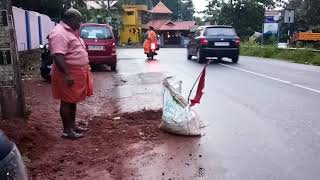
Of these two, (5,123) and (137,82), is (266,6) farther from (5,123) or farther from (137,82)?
(5,123)

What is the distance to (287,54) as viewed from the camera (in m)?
25.1

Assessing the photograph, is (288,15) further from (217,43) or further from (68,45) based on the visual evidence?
(68,45)

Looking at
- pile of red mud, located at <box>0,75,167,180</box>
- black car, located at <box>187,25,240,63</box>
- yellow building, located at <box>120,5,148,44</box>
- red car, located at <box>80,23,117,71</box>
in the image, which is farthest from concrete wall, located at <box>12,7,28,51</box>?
yellow building, located at <box>120,5,148,44</box>

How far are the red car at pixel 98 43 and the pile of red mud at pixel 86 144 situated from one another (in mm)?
8065

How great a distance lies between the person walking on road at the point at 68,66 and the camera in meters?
6.07

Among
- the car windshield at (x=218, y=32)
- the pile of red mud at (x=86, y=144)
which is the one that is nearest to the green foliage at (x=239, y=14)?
the car windshield at (x=218, y=32)

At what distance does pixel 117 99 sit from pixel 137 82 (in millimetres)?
3304

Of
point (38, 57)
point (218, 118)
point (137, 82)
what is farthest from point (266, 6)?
point (218, 118)

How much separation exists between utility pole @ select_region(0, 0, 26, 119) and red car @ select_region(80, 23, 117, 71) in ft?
32.0

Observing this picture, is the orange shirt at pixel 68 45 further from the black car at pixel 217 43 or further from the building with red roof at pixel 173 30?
the building with red roof at pixel 173 30

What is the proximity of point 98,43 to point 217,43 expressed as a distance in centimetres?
592

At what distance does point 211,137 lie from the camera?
647cm

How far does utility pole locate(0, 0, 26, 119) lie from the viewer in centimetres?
604

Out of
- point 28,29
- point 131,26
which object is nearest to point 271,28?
point 28,29
